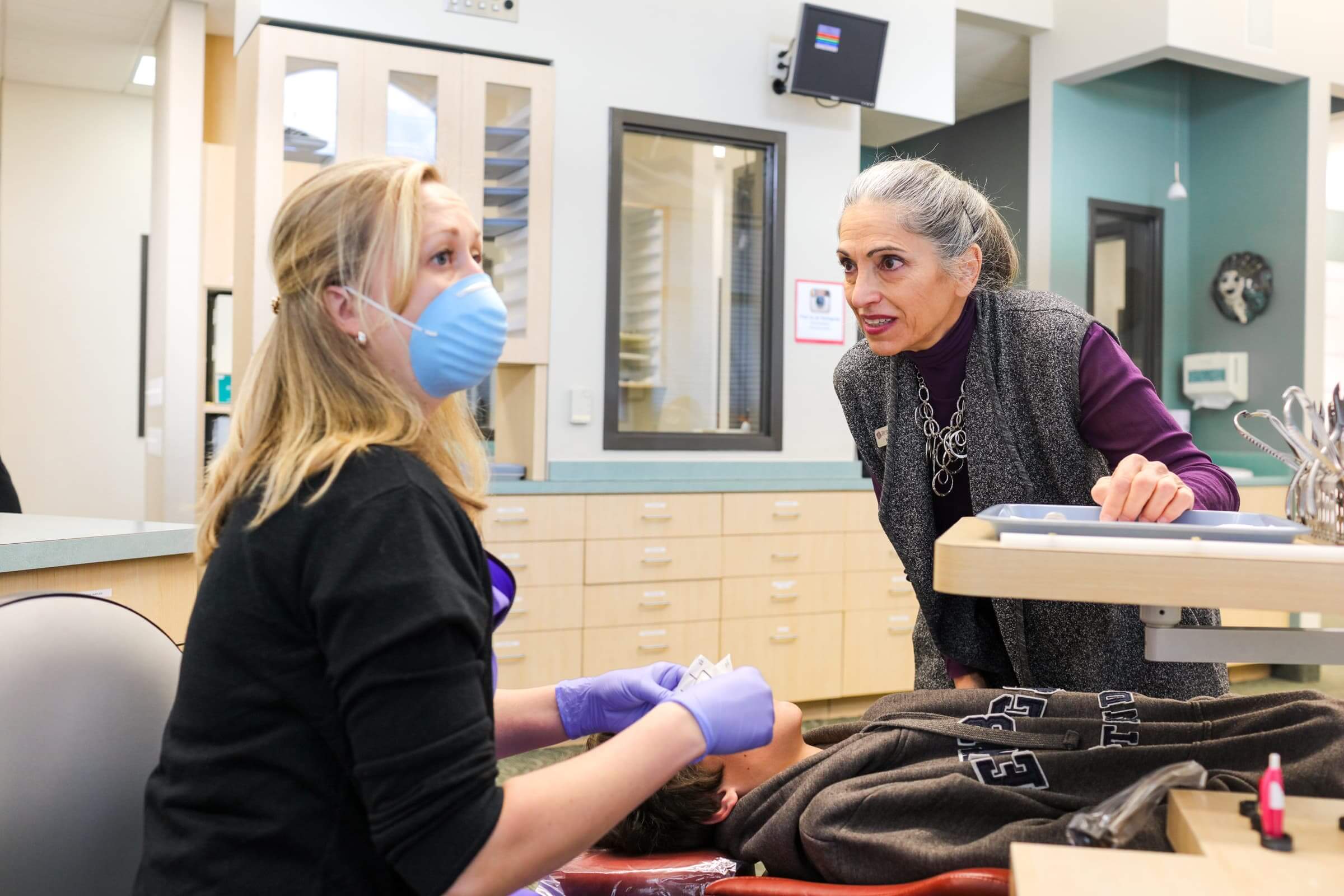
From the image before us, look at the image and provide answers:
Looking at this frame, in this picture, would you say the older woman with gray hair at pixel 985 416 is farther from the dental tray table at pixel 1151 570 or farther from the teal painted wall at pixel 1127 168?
the teal painted wall at pixel 1127 168

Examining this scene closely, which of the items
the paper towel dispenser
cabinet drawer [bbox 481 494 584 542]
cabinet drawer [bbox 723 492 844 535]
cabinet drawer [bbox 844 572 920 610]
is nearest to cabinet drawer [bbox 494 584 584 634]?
cabinet drawer [bbox 481 494 584 542]

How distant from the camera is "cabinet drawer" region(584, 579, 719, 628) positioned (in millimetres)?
3670

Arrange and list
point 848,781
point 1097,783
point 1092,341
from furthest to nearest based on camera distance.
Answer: point 1092,341
point 848,781
point 1097,783

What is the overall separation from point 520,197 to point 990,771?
9.66 feet

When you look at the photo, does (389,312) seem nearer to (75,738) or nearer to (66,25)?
(75,738)

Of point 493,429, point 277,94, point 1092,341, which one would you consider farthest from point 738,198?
point 1092,341

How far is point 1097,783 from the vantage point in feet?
3.82

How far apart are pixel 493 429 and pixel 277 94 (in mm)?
1344

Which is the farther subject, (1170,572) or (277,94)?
(277,94)

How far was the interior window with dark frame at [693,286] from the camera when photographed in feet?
13.0

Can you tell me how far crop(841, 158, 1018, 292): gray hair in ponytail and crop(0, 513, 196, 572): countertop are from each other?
122 centimetres

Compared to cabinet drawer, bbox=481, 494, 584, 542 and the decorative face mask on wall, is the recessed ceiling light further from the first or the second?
the decorative face mask on wall

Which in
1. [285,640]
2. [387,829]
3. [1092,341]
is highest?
[1092,341]

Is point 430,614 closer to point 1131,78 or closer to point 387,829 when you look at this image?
point 387,829
